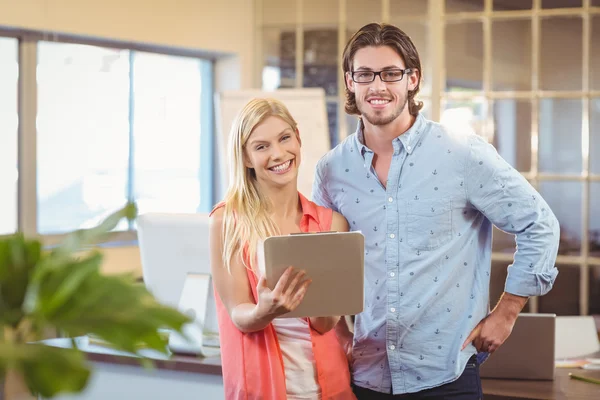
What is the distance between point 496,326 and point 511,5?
131 inches

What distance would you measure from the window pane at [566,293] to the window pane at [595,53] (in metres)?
1.06

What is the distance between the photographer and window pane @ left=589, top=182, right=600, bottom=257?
4801 millimetres

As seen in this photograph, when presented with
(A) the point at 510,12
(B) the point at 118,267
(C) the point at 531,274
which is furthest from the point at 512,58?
(C) the point at 531,274

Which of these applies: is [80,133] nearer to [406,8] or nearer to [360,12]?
[360,12]

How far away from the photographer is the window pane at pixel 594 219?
4.80m

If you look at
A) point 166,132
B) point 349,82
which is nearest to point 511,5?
point 166,132

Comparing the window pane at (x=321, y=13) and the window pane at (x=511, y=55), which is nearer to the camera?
the window pane at (x=511, y=55)

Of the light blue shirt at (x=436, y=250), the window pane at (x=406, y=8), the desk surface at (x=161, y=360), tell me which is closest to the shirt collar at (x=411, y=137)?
the light blue shirt at (x=436, y=250)

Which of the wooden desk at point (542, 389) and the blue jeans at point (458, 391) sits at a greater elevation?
the blue jeans at point (458, 391)

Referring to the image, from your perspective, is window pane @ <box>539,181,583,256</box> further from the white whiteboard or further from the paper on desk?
the paper on desk

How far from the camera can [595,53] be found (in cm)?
477

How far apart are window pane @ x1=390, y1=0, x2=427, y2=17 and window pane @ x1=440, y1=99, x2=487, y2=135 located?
0.60 m

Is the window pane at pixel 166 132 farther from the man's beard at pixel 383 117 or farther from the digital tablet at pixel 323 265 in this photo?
the digital tablet at pixel 323 265

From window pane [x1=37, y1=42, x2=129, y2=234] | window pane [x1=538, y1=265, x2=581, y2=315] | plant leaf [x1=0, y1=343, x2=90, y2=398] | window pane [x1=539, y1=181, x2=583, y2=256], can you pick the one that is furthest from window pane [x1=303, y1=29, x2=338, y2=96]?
plant leaf [x1=0, y1=343, x2=90, y2=398]
